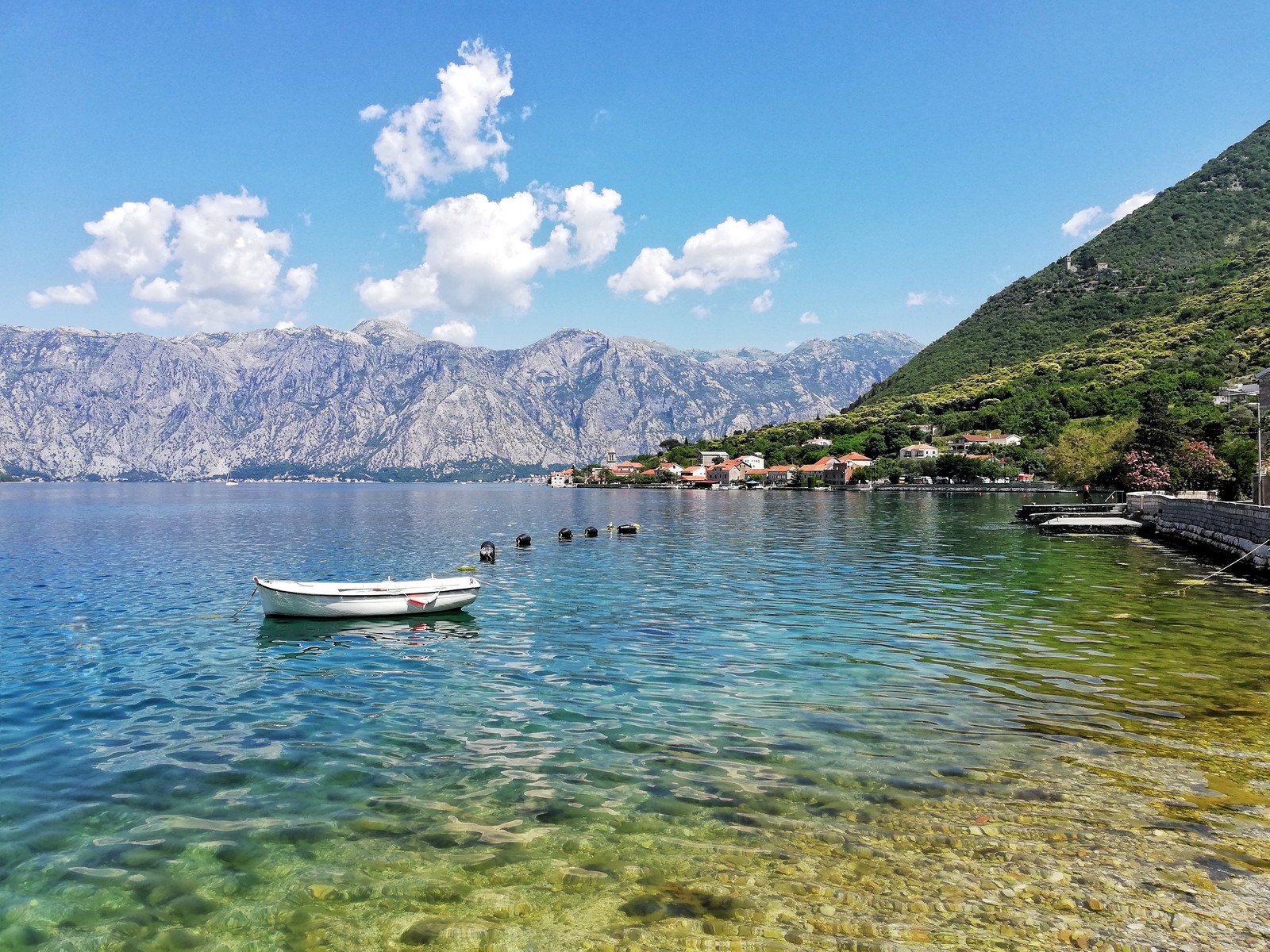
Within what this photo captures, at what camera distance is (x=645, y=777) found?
520 inches

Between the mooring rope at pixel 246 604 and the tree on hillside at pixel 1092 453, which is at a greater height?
the tree on hillside at pixel 1092 453

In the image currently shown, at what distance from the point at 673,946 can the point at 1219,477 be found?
95.6 metres

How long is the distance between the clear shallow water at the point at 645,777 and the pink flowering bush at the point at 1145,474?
72.2 m

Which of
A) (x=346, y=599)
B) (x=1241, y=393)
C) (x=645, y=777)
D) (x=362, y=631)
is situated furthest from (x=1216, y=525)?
(x=1241, y=393)

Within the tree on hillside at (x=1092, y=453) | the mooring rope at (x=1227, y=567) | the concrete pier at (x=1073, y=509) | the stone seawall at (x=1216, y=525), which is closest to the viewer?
the mooring rope at (x=1227, y=567)

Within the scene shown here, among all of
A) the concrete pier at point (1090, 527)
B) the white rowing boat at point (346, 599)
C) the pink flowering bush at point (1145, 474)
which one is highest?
the pink flowering bush at point (1145, 474)

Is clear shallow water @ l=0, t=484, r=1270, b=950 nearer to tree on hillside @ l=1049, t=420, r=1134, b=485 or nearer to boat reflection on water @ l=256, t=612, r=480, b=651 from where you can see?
boat reflection on water @ l=256, t=612, r=480, b=651

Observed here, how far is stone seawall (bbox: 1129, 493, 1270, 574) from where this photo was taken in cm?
4028

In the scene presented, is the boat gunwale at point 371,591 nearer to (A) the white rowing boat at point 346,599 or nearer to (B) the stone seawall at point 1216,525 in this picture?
(A) the white rowing boat at point 346,599

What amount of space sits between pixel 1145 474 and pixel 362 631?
102 m

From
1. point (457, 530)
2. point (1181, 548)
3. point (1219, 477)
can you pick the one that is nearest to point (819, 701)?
point (1181, 548)

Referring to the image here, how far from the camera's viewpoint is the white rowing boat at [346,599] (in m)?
30.0

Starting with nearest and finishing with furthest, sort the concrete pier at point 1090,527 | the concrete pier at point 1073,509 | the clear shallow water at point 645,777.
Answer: the clear shallow water at point 645,777 < the concrete pier at point 1090,527 < the concrete pier at point 1073,509

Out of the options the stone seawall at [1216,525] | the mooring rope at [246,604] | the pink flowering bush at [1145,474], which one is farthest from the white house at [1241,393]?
the mooring rope at [246,604]
